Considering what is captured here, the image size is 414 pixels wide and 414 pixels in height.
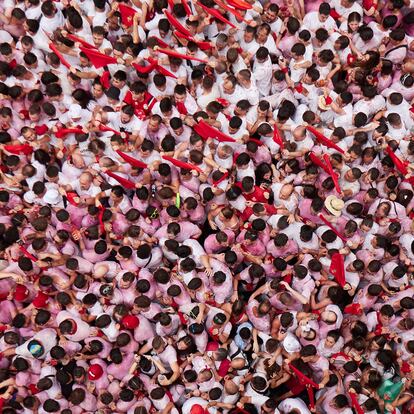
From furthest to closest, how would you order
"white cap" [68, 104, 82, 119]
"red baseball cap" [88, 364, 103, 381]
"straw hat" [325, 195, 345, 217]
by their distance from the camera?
"white cap" [68, 104, 82, 119]
"straw hat" [325, 195, 345, 217]
"red baseball cap" [88, 364, 103, 381]

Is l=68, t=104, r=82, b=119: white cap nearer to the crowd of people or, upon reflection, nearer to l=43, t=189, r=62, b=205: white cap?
the crowd of people

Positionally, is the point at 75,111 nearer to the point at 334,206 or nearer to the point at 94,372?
the point at 94,372

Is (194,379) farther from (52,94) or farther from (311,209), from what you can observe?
(52,94)

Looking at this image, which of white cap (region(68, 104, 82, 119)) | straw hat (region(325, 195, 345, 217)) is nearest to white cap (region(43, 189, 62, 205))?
white cap (region(68, 104, 82, 119))

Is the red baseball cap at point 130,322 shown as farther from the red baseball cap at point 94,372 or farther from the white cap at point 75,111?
the white cap at point 75,111

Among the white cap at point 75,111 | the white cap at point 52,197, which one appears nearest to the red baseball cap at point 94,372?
the white cap at point 52,197
